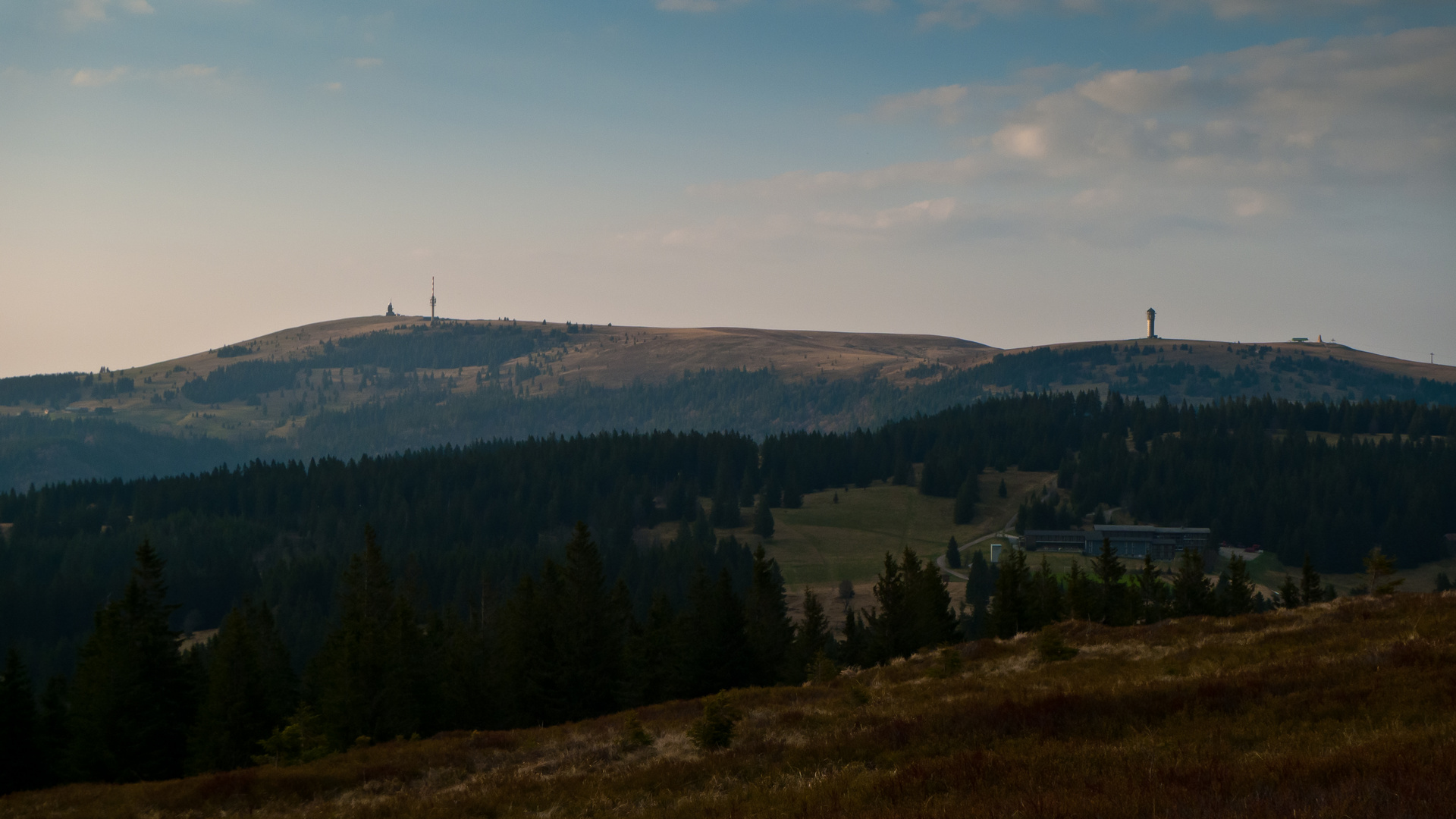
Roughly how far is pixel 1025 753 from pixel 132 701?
5425 cm

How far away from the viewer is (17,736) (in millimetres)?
54250

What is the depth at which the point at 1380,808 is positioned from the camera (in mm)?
14055

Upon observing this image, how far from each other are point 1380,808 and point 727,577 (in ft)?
208

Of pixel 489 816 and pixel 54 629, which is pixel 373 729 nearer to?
pixel 489 816

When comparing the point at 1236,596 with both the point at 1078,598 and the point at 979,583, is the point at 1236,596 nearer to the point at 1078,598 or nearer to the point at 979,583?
the point at 1078,598

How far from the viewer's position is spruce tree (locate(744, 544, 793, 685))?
81.2 m

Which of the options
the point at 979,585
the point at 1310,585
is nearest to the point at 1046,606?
the point at 1310,585

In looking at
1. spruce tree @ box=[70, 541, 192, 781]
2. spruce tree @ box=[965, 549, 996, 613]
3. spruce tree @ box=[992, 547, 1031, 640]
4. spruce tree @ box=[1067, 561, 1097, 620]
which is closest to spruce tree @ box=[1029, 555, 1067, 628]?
spruce tree @ box=[992, 547, 1031, 640]

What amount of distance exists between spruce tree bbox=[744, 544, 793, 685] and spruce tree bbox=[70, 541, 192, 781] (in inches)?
1545

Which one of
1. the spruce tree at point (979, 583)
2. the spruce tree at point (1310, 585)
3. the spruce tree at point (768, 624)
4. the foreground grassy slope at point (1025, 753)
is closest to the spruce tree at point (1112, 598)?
the spruce tree at point (1310, 585)

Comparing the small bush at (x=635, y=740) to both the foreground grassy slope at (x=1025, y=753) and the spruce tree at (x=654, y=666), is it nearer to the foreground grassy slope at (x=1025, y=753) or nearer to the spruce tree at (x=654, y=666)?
the foreground grassy slope at (x=1025, y=753)

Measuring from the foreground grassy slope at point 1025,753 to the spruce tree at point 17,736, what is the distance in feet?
77.0

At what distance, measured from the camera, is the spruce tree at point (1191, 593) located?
10081 cm

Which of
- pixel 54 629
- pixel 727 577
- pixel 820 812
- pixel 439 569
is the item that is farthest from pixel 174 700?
pixel 54 629
